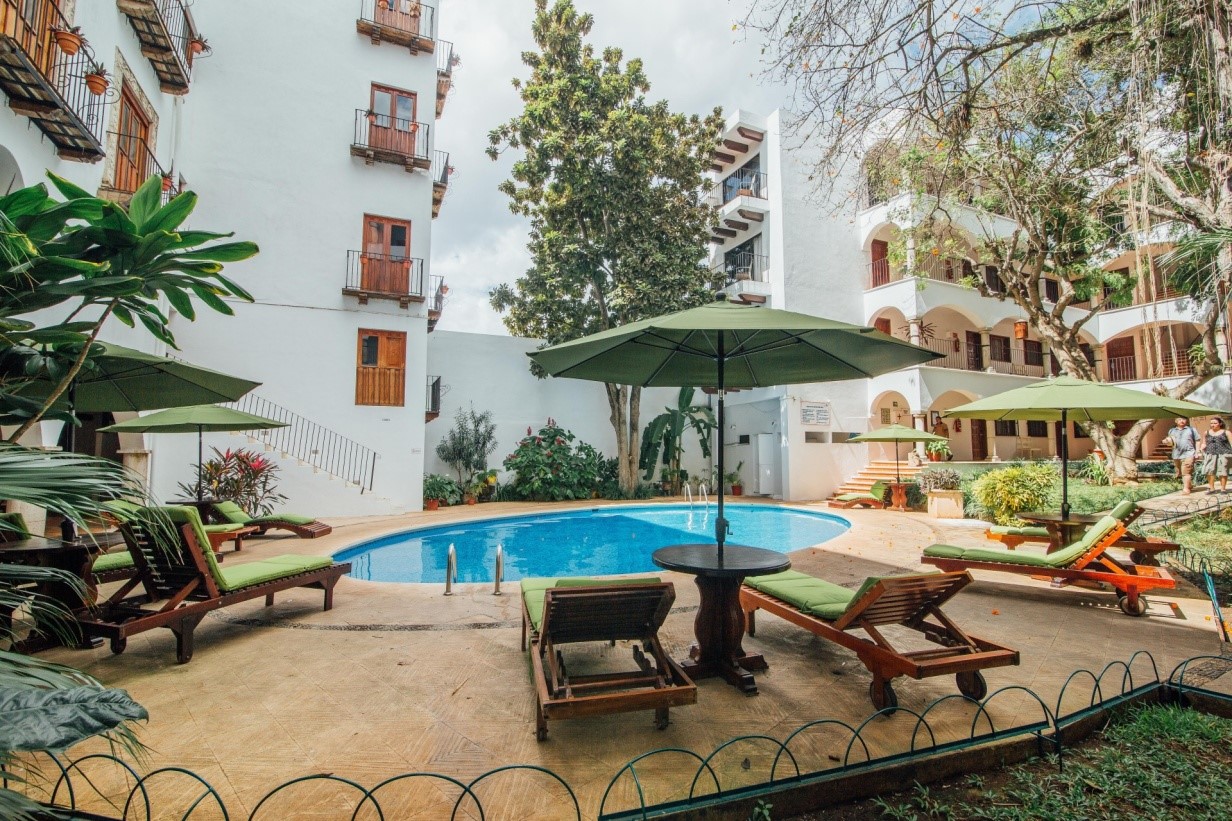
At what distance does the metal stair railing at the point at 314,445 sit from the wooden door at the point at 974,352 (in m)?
22.0

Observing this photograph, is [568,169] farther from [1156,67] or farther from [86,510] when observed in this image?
[86,510]

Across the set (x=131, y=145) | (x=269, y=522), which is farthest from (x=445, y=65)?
(x=269, y=522)

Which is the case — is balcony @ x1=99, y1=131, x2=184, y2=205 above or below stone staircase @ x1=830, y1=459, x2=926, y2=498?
above

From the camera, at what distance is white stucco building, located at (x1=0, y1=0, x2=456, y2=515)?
42.8 feet

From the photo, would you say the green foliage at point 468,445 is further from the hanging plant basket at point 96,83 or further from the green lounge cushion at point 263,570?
the green lounge cushion at point 263,570

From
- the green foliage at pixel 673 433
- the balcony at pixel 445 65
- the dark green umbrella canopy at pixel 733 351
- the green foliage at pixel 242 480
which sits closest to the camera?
the dark green umbrella canopy at pixel 733 351

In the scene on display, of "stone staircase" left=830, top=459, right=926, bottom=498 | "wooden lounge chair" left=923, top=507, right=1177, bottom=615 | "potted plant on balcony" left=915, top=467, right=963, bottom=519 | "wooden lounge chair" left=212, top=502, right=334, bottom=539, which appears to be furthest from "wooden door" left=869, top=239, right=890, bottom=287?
"wooden lounge chair" left=212, top=502, right=334, bottom=539

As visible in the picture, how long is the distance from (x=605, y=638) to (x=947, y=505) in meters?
12.5

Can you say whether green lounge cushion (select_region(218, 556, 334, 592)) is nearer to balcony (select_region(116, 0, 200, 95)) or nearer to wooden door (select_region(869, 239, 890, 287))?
balcony (select_region(116, 0, 200, 95))

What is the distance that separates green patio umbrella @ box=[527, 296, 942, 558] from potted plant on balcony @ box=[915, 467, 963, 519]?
10.3 m

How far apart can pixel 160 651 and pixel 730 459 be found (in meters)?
18.2

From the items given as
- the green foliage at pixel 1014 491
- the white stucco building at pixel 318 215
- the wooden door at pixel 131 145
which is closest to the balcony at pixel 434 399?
the white stucco building at pixel 318 215

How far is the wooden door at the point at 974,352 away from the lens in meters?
22.9

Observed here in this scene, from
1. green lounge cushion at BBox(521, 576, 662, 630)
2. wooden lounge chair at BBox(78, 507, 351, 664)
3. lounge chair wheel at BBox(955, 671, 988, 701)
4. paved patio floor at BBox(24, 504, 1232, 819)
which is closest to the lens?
paved patio floor at BBox(24, 504, 1232, 819)
